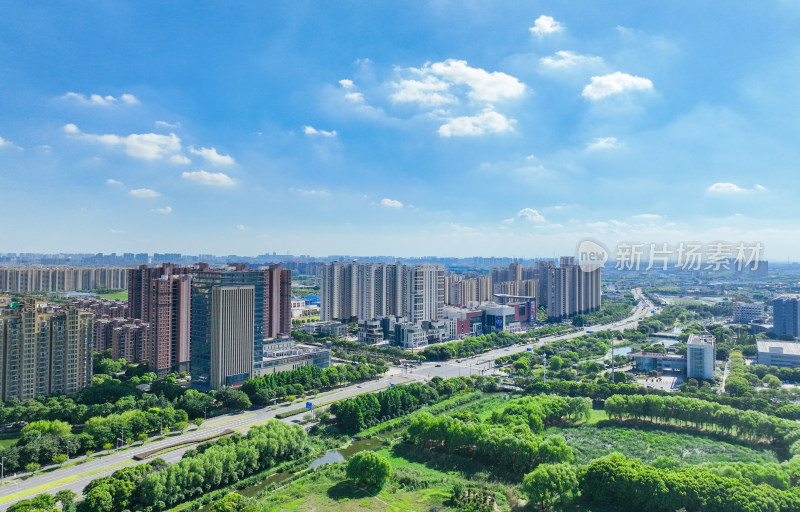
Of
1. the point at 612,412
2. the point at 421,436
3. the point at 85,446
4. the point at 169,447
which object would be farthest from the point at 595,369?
the point at 85,446

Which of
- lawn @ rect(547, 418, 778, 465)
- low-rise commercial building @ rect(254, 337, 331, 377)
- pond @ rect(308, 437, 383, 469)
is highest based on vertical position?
low-rise commercial building @ rect(254, 337, 331, 377)

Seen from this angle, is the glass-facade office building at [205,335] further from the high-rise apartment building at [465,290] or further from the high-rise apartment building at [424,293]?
the high-rise apartment building at [465,290]

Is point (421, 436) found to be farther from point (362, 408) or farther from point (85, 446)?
point (85, 446)

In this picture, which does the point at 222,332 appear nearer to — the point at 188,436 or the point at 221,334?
the point at 221,334

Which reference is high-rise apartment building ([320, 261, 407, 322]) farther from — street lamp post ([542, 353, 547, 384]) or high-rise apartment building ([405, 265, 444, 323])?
street lamp post ([542, 353, 547, 384])

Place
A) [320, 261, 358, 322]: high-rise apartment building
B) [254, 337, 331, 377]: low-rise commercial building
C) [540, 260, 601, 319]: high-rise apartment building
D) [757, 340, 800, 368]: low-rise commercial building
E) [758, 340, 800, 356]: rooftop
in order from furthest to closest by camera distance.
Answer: [540, 260, 601, 319]: high-rise apartment building
[320, 261, 358, 322]: high-rise apartment building
[758, 340, 800, 356]: rooftop
[757, 340, 800, 368]: low-rise commercial building
[254, 337, 331, 377]: low-rise commercial building

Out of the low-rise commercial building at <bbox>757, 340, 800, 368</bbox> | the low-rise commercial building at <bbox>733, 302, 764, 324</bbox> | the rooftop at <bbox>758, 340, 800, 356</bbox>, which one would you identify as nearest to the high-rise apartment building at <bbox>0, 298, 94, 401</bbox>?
the low-rise commercial building at <bbox>757, 340, 800, 368</bbox>

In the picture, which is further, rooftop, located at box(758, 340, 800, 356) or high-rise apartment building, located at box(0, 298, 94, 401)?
rooftop, located at box(758, 340, 800, 356)

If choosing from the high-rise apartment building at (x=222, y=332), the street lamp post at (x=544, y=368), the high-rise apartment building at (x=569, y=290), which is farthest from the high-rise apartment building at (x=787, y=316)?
the high-rise apartment building at (x=222, y=332)
